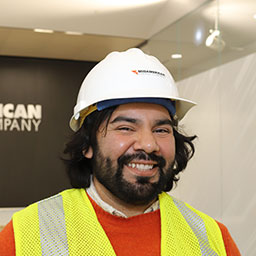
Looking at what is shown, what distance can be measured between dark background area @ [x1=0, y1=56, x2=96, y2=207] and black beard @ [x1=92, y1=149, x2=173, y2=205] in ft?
18.7

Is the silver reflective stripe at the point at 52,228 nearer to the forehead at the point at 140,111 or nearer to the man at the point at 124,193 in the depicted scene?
the man at the point at 124,193

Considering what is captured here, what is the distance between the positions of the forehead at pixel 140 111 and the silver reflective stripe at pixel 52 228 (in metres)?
0.33

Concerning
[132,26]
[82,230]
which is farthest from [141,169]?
[132,26]

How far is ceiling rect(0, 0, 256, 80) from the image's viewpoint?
166 inches

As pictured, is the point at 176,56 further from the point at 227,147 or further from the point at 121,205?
the point at 121,205

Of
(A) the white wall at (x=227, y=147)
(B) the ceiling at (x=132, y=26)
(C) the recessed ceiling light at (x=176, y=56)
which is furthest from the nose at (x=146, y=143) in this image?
(C) the recessed ceiling light at (x=176, y=56)

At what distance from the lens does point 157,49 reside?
555 centimetres

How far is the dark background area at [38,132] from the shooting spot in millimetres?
7074

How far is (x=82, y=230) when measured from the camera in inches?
57.7

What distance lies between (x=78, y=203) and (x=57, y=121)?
5.89 meters

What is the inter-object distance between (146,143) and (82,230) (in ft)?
1.05

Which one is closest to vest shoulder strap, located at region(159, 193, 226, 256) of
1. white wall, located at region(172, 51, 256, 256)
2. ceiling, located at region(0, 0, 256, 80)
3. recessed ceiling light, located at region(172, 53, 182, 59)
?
white wall, located at region(172, 51, 256, 256)

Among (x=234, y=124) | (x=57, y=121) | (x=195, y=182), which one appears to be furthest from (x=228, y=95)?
(x=57, y=121)

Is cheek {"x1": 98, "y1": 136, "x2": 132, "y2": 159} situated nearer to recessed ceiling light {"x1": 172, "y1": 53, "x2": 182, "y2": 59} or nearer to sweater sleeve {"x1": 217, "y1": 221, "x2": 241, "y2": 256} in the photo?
sweater sleeve {"x1": 217, "y1": 221, "x2": 241, "y2": 256}
